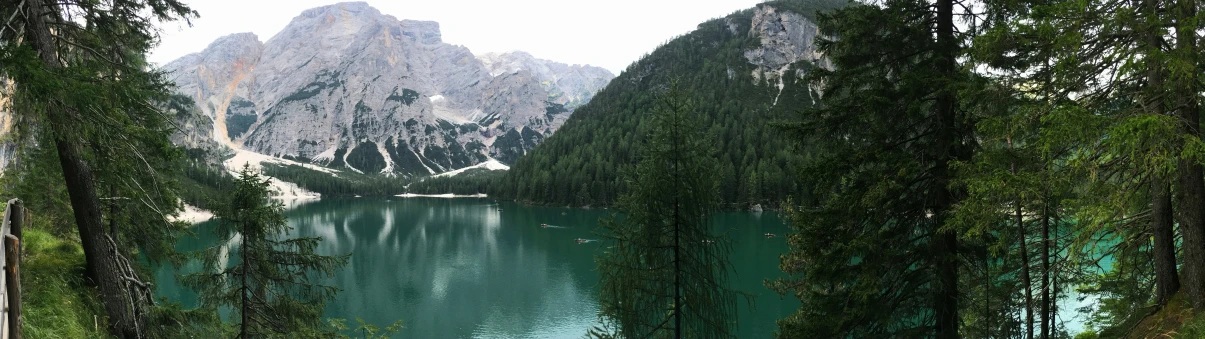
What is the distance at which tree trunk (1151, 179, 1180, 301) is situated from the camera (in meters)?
6.00

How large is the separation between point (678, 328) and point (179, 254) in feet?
42.8

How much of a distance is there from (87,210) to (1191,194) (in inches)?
534

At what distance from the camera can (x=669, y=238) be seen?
8.42 meters

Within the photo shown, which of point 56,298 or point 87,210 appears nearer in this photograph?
point 56,298

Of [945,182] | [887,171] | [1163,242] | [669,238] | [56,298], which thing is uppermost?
[887,171]

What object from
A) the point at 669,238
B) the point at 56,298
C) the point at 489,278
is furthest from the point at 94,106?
the point at 489,278

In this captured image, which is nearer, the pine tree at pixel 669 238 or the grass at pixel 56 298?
the grass at pixel 56 298

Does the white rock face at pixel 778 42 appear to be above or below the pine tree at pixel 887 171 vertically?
above

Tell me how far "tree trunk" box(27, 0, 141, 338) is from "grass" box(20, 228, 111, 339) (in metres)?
0.24

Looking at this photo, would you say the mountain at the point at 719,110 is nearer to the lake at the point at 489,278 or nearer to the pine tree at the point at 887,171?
the lake at the point at 489,278

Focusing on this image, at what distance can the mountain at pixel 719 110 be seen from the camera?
98188mm

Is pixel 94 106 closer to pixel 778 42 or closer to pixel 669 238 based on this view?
pixel 669 238

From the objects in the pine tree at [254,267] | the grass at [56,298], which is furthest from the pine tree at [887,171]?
the grass at [56,298]

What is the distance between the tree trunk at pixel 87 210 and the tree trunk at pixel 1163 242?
491 inches
